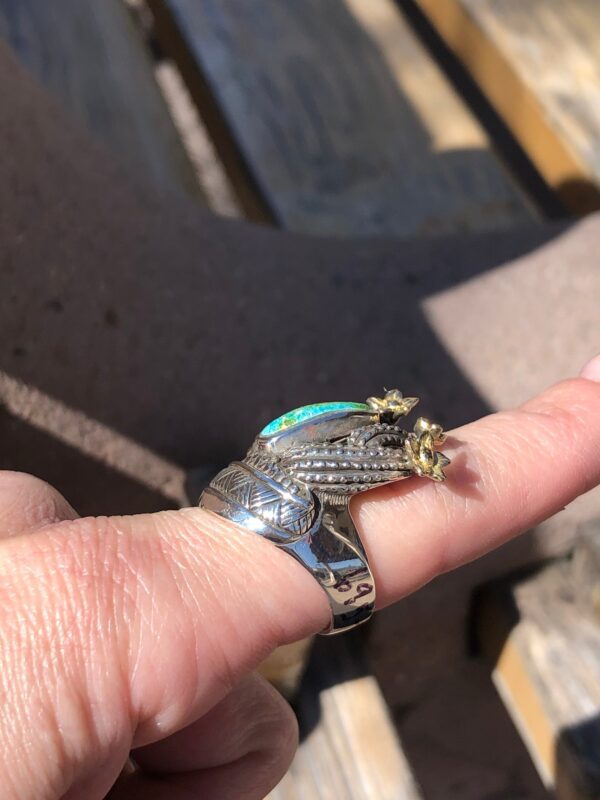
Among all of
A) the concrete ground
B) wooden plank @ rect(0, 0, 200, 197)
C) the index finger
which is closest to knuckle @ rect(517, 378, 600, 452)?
the index finger

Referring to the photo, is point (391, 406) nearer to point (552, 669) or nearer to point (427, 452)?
point (427, 452)

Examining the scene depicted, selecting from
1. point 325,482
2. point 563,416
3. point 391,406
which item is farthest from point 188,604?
point 563,416

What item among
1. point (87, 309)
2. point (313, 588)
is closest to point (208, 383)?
point (87, 309)

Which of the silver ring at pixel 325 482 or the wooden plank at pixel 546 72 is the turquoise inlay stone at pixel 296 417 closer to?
the silver ring at pixel 325 482

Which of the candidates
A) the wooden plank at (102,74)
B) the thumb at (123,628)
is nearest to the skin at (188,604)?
the thumb at (123,628)

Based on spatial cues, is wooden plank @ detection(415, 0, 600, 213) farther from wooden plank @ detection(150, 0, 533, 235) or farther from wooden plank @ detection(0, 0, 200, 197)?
wooden plank @ detection(0, 0, 200, 197)

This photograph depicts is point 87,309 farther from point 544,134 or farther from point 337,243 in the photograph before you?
point 544,134
